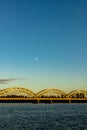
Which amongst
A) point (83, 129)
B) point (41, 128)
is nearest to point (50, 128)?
point (41, 128)

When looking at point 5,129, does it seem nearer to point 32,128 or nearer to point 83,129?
point 32,128

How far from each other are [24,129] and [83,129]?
1083 cm

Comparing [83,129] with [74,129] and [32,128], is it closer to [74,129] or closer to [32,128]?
[74,129]

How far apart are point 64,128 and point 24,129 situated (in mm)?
7490

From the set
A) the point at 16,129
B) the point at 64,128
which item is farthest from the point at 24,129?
the point at 64,128

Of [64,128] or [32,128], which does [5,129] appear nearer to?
[32,128]

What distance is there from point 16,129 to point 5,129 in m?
2.01

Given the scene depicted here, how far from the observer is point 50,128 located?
73.6 metres

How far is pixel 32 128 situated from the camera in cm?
7406

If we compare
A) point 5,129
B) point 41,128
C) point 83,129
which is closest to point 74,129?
point 83,129

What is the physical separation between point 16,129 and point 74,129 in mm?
10571

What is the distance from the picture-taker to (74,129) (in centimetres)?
7175

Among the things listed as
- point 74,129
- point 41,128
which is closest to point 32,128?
point 41,128

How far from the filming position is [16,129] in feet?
237
